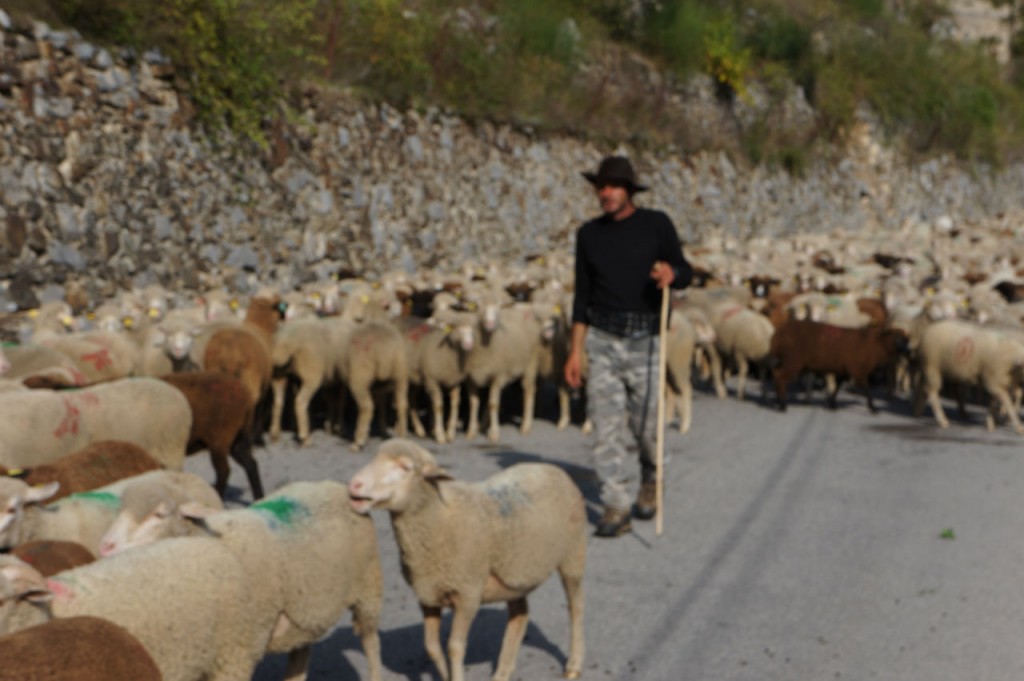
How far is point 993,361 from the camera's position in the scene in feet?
42.5

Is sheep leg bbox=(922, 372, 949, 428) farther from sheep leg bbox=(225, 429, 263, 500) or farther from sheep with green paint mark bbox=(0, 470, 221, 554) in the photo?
sheep with green paint mark bbox=(0, 470, 221, 554)

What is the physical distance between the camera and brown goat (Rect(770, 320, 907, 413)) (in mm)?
14594

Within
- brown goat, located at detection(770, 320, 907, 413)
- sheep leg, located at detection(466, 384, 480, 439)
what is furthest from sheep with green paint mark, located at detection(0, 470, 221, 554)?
brown goat, located at detection(770, 320, 907, 413)

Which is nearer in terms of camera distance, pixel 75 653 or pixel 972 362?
pixel 75 653

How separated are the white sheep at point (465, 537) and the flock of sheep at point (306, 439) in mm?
12

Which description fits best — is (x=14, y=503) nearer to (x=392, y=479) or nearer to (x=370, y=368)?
(x=392, y=479)

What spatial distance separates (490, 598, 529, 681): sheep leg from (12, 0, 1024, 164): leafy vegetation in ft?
42.1

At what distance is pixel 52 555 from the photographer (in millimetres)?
4633

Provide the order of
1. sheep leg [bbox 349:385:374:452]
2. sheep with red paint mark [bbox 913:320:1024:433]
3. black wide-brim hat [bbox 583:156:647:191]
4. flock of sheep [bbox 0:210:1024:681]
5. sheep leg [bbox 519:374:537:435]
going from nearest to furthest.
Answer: flock of sheep [bbox 0:210:1024:681] < black wide-brim hat [bbox 583:156:647:191] < sheep leg [bbox 349:385:374:452] < sheep leg [bbox 519:374:537:435] < sheep with red paint mark [bbox 913:320:1024:433]

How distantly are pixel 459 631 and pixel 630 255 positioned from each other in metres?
3.43

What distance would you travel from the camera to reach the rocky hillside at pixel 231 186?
14914mm

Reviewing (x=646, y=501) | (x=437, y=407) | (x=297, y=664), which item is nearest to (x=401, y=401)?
(x=437, y=407)

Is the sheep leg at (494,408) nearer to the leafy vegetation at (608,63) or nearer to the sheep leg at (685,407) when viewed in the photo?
the sheep leg at (685,407)

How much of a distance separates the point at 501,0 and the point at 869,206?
65.0 ft
